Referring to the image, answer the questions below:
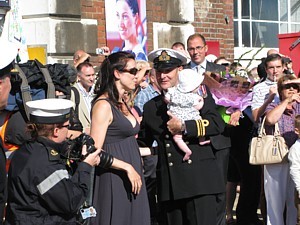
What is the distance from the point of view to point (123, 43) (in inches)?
439

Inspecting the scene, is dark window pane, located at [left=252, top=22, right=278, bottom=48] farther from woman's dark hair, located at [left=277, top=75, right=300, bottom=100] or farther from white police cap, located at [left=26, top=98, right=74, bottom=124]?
white police cap, located at [left=26, top=98, right=74, bottom=124]

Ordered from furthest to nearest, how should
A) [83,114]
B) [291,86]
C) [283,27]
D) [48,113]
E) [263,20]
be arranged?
[283,27] < [263,20] < [83,114] < [291,86] < [48,113]

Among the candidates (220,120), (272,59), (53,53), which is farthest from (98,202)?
(53,53)

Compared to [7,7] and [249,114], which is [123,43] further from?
[7,7]

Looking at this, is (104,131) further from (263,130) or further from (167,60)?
(263,130)

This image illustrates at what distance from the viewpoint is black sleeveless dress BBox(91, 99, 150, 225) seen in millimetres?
5621

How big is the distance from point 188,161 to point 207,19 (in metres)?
7.26

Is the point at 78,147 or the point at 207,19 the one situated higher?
the point at 207,19

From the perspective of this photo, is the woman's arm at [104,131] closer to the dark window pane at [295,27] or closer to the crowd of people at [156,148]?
the crowd of people at [156,148]

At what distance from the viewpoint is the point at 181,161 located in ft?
20.7

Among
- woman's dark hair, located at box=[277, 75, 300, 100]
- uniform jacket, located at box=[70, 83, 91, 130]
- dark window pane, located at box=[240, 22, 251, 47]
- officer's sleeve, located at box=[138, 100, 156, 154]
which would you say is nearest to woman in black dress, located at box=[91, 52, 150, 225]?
officer's sleeve, located at box=[138, 100, 156, 154]

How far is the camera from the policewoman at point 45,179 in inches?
176

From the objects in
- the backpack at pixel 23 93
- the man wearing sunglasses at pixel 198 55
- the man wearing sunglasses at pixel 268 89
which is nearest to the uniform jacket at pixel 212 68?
the man wearing sunglasses at pixel 198 55

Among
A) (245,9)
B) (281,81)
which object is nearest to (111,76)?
(281,81)
